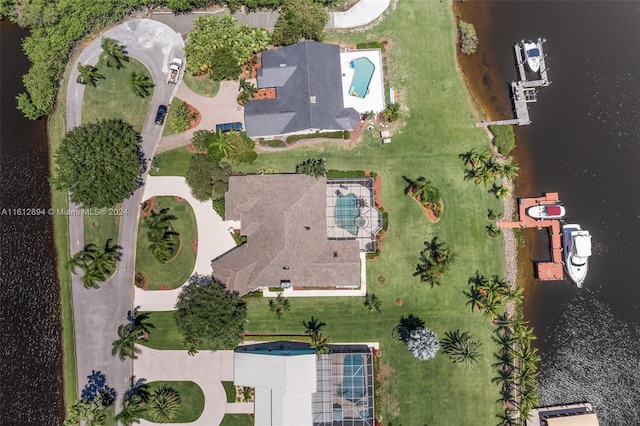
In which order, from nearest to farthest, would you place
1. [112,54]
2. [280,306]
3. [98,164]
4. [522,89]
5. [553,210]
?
[98,164]
[280,306]
[553,210]
[112,54]
[522,89]

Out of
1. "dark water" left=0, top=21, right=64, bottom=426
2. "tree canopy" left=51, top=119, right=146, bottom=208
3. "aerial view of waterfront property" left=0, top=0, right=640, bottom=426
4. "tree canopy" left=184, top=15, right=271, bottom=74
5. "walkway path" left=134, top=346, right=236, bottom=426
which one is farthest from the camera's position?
"tree canopy" left=184, top=15, right=271, bottom=74

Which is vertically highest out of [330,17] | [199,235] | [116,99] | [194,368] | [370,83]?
[330,17]

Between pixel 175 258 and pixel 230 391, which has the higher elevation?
pixel 175 258

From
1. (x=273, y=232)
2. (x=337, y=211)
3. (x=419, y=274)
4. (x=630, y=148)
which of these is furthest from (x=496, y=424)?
(x=630, y=148)

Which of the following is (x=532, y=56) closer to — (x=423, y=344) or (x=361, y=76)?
(x=361, y=76)

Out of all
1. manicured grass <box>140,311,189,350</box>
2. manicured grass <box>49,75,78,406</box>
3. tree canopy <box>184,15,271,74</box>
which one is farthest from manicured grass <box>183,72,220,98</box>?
manicured grass <box>140,311,189,350</box>

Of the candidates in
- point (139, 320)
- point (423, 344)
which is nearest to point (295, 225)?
point (423, 344)

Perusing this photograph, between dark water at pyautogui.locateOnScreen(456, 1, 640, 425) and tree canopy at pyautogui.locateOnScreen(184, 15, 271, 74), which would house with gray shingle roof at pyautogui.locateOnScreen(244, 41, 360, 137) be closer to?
tree canopy at pyautogui.locateOnScreen(184, 15, 271, 74)

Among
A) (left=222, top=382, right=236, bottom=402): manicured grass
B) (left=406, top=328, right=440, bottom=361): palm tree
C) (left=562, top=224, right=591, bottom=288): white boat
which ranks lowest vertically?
(left=222, top=382, right=236, bottom=402): manicured grass
